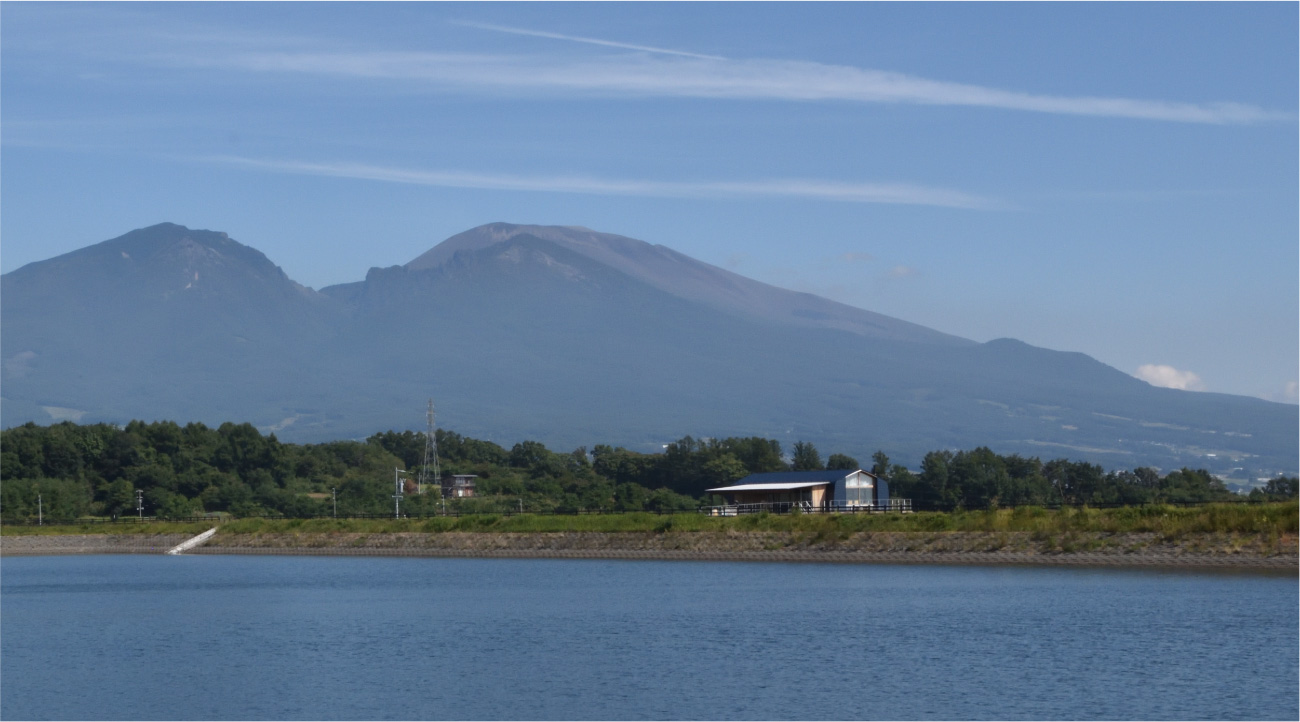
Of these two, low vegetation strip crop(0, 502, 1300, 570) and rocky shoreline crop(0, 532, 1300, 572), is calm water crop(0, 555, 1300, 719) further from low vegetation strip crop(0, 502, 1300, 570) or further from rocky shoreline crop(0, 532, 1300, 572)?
low vegetation strip crop(0, 502, 1300, 570)

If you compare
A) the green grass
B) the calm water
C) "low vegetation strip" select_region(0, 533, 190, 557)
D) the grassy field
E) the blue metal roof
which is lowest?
"low vegetation strip" select_region(0, 533, 190, 557)

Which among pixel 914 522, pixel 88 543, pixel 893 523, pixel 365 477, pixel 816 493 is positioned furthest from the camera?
pixel 365 477

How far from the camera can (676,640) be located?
98.9 ft

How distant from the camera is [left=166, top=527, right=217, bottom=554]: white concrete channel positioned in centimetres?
7312

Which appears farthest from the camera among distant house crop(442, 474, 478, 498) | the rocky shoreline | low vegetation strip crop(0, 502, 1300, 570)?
distant house crop(442, 474, 478, 498)

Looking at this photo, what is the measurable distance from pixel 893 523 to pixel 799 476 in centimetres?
1825

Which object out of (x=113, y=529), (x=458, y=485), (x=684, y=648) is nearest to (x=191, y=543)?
(x=113, y=529)

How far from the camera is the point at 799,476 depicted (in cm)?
6944

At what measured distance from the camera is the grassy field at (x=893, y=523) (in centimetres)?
4262

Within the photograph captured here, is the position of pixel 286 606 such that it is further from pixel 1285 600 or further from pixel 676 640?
pixel 1285 600

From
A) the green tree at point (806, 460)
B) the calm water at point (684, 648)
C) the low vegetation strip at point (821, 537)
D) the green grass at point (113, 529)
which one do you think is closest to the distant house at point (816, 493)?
the low vegetation strip at point (821, 537)

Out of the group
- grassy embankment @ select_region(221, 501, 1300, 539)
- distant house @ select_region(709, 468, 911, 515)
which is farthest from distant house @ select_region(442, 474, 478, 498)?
distant house @ select_region(709, 468, 911, 515)

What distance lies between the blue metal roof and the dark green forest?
409 centimetres

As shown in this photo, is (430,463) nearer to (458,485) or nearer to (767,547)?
(458,485)
